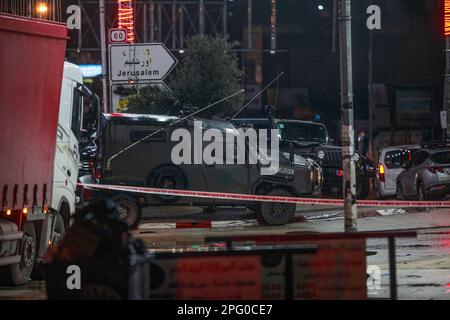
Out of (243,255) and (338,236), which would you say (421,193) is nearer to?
(338,236)

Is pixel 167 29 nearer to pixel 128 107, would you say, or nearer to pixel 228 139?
pixel 128 107

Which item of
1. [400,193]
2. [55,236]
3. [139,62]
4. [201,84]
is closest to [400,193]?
[400,193]

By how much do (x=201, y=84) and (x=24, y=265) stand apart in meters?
17.4

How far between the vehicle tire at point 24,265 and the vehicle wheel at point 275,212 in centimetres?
757

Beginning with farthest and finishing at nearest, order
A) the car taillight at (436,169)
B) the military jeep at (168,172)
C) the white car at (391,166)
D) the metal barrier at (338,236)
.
Answer: the white car at (391,166) < the car taillight at (436,169) < the military jeep at (168,172) < the metal barrier at (338,236)

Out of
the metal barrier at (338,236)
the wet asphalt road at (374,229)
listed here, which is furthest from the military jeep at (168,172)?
the metal barrier at (338,236)

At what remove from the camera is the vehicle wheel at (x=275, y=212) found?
2011cm

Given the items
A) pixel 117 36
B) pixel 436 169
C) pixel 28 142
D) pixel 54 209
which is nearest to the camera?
pixel 28 142

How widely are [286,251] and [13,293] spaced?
5.20m

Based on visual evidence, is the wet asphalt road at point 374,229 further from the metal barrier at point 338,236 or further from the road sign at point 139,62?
the road sign at point 139,62

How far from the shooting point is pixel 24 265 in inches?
507

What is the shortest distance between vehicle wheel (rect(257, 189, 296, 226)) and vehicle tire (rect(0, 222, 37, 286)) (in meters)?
7.57

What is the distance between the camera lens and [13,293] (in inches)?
473
